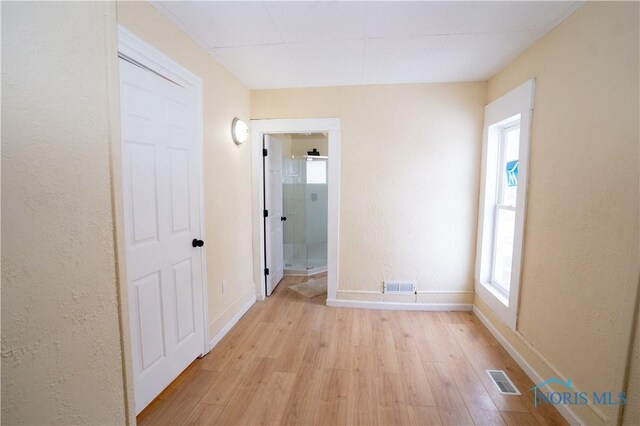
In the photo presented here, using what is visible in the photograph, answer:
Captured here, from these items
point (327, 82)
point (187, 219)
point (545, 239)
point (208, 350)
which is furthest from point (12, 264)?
point (327, 82)

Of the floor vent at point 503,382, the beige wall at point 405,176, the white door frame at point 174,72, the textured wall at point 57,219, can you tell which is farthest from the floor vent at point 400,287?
the textured wall at point 57,219

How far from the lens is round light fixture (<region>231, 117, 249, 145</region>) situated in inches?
107

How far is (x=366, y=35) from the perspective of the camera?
1996mm

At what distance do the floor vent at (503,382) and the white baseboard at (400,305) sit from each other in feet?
3.27

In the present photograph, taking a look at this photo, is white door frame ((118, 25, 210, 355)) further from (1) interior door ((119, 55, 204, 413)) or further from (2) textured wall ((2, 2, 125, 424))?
(2) textured wall ((2, 2, 125, 424))

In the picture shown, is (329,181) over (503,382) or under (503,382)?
over

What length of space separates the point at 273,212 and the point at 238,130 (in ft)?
3.84

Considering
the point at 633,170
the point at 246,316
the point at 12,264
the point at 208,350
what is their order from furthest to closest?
the point at 246,316 → the point at 208,350 → the point at 633,170 → the point at 12,264

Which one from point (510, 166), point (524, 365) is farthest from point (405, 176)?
point (524, 365)

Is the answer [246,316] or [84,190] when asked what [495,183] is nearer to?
[246,316]

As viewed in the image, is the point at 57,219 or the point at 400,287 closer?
the point at 57,219

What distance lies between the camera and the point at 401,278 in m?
3.13

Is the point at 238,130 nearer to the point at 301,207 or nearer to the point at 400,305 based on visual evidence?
the point at 301,207

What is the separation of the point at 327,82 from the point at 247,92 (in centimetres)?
87
